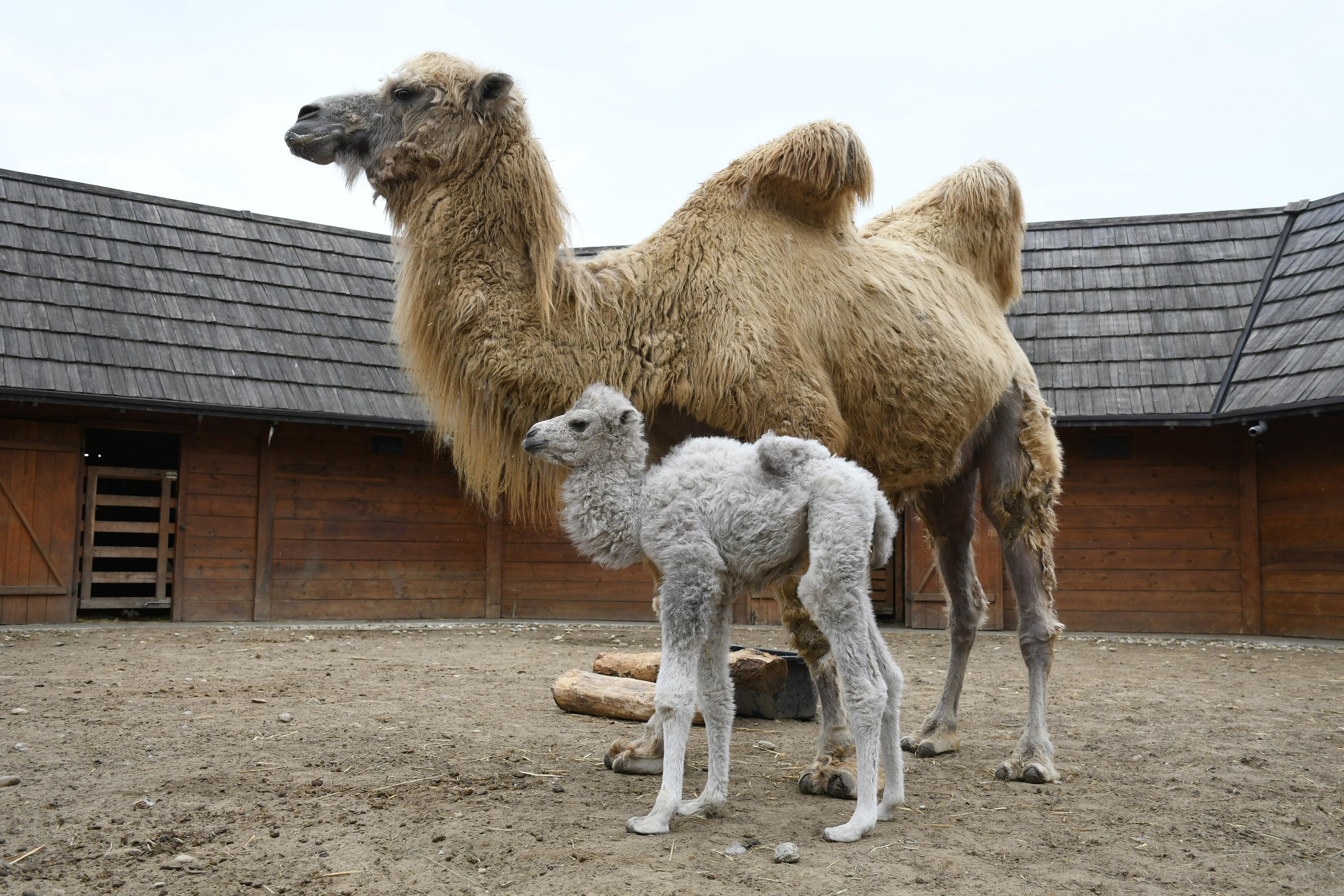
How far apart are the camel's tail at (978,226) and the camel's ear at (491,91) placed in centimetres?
237

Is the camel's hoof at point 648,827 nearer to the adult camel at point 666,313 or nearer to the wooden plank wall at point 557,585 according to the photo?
the adult camel at point 666,313

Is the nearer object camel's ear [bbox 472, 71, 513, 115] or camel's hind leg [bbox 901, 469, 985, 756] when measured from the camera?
camel's ear [bbox 472, 71, 513, 115]

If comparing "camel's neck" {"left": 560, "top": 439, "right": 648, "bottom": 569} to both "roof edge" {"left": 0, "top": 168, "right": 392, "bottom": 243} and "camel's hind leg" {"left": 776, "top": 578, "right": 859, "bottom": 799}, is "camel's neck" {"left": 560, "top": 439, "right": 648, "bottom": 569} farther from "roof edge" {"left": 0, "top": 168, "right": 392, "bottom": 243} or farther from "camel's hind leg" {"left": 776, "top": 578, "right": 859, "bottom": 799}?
"roof edge" {"left": 0, "top": 168, "right": 392, "bottom": 243}

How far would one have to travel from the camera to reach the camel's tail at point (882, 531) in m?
3.45

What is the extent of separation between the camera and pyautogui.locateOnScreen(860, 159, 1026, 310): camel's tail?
5598 mm

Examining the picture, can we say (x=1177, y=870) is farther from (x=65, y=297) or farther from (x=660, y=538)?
(x=65, y=297)

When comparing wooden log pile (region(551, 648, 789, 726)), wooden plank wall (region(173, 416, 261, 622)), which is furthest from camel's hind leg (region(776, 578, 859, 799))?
wooden plank wall (region(173, 416, 261, 622))

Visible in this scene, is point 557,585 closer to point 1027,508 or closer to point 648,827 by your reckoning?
point 1027,508

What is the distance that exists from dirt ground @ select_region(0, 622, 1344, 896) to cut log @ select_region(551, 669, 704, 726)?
128 millimetres

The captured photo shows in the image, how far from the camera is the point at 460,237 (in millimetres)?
4059

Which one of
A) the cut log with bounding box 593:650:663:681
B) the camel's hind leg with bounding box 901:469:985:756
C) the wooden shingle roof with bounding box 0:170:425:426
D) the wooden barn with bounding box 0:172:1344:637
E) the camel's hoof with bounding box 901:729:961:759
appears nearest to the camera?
the camel's hoof with bounding box 901:729:961:759

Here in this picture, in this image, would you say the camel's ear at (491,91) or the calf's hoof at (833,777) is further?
the camel's ear at (491,91)

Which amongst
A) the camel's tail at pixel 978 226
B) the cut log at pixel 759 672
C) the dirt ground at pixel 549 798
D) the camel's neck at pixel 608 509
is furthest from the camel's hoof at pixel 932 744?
the camel's tail at pixel 978 226

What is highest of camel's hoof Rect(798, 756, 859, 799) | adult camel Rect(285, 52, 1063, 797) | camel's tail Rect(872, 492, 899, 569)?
adult camel Rect(285, 52, 1063, 797)
